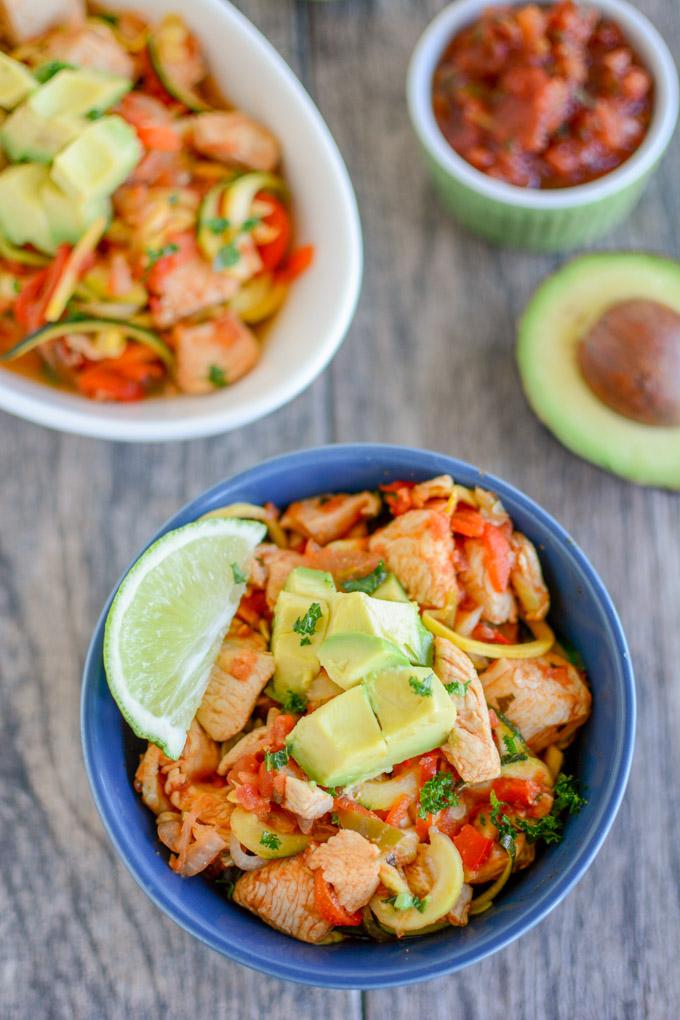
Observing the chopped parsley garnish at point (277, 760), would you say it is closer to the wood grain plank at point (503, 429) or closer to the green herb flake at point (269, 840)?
the green herb flake at point (269, 840)

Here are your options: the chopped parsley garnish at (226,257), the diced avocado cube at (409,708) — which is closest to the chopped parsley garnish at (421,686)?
the diced avocado cube at (409,708)

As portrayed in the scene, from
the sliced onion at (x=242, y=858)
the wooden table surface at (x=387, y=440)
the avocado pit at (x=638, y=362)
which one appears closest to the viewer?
the sliced onion at (x=242, y=858)

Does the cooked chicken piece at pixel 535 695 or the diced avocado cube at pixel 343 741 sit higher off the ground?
the diced avocado cube at pixel 343 741

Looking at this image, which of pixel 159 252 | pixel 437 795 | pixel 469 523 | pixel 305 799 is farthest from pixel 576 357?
pixel 305 799

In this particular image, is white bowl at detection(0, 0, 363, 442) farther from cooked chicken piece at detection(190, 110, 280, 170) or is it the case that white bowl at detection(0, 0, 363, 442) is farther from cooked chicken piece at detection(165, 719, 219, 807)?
cooked chicken piece at detection(165, 719, 219, 807)

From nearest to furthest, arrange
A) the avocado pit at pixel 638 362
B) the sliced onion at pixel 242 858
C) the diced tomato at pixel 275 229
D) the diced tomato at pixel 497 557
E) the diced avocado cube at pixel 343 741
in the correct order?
the diced avocado cube at pixel 343 741, the sliced onion at pixel 242 858, the diced tomato at pixel 497 557, the avocado pit at pixel 638 362, the diced tomato at pixel 275 229

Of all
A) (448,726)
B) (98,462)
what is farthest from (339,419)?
(448,726)

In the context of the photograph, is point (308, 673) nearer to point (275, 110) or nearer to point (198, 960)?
point (198, 960)
